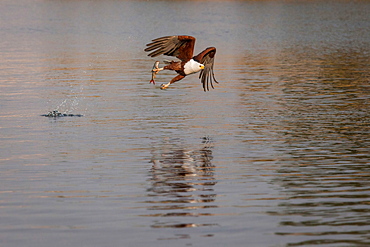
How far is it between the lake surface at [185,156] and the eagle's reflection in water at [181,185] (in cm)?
4

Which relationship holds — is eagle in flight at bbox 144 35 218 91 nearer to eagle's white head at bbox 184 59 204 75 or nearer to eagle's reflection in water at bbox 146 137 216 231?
eagle's white head at bbox 184 59 204 75

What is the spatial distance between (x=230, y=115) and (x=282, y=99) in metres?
4.24

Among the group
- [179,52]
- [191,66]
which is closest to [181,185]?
[191,66]

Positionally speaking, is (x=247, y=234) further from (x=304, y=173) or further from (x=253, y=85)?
(x=253, y=85)

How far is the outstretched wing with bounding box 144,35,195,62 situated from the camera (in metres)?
19.6

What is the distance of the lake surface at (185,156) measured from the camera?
11.5 metres

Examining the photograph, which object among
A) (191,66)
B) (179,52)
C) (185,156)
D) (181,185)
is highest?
(179,52)

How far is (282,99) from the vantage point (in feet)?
88.9

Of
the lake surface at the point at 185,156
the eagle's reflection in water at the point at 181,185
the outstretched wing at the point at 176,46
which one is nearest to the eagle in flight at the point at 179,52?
the outstretched wing at the point at 176,46

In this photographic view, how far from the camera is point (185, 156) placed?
1725 centimetres

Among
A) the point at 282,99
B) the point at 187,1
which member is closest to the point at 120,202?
the point at 282,99

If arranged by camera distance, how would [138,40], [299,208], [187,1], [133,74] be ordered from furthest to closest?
[187,1]
[138,40]
[133,74]
[299,208]

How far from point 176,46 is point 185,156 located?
12.4ft

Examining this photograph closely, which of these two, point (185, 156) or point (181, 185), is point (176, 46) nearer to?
point (185, 156)
